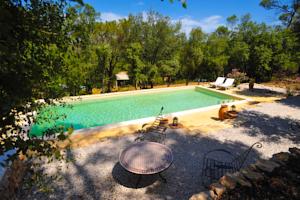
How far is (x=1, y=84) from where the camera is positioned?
122 centimetres

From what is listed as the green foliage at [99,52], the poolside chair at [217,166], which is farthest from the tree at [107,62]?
the poolside chair at [217,166]

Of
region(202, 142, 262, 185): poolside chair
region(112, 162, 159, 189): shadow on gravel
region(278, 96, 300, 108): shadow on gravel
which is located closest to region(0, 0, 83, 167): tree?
region(112, 162, 159, 189): shadow on gravel

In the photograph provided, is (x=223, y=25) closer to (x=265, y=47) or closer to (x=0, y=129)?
(x=265, y=47)

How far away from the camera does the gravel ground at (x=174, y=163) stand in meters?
3.54

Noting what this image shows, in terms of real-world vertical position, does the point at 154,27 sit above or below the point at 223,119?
above

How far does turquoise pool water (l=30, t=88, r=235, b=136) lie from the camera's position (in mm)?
8930

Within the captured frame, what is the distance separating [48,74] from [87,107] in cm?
960

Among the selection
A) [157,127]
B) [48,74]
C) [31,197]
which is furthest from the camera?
[157,127]

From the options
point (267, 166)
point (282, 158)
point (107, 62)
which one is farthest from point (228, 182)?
point (107, 62)

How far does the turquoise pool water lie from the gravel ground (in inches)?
143

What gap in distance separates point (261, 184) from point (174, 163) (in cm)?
194

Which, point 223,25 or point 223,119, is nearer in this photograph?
point 223,119

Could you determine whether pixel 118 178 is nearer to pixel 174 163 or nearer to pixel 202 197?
pixel 174 163

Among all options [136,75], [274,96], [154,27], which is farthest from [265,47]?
[136,75]
